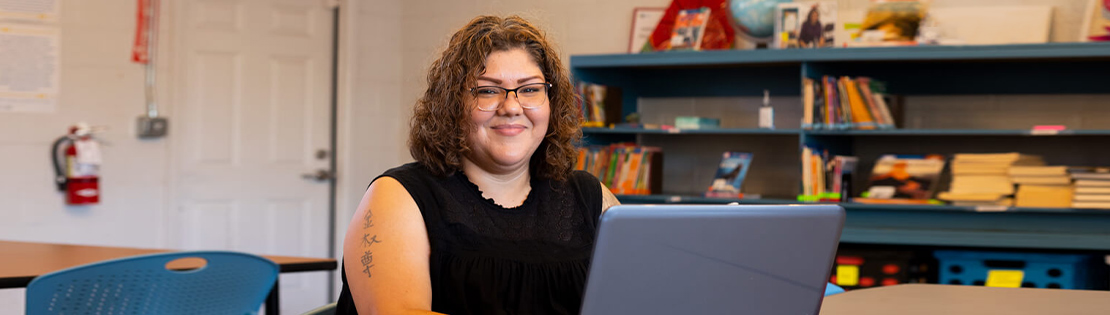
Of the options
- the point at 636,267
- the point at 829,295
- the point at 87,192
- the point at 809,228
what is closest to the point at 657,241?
the point at 636,267

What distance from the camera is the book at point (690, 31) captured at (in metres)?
3.93

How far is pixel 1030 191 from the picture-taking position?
3.29 metres

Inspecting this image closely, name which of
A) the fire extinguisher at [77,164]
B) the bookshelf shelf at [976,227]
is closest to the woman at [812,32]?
the bookshelf shelf at [976,227]

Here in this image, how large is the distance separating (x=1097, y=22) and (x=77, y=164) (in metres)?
3.80

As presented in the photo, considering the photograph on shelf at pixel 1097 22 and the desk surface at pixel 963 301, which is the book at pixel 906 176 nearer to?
the photograph on shelf at pixel 1097 22

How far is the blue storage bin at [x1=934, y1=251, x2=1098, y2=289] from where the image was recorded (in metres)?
3.31

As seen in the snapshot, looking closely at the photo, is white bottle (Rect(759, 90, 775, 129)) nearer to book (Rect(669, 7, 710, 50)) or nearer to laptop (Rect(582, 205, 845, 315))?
book (Rect(669, 7, 710, 50))

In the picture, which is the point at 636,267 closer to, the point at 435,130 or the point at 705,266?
the point at 705,266

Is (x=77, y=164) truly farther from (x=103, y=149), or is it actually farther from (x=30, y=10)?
(x=30, y=10)

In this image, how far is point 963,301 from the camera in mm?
1459

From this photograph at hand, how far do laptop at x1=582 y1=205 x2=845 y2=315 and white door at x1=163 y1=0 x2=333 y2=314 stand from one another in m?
3.81

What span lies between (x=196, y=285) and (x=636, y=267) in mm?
1545

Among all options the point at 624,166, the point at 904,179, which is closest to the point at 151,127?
the point at 624,166

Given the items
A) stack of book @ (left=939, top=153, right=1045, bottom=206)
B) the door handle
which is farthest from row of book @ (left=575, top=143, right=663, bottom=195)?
the door handle
